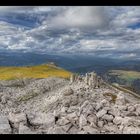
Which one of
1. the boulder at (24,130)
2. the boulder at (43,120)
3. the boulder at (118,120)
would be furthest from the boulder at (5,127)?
the boulder at (118,120)

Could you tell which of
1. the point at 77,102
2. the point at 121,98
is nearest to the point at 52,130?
the point at 121,98

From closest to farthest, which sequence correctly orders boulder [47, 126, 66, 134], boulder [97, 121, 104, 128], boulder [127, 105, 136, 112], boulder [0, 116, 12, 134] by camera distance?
boulder [0, 116, 12, 134] < boulder [47, 126, 66, 134] < boulder [97, 121, 104, 128] < boulder [127, 105, 136, 112]

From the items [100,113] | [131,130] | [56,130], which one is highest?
[100,113]

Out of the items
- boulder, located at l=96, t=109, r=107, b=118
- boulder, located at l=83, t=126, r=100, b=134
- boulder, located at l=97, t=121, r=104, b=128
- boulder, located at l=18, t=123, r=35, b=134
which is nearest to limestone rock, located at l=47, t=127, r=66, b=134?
boulder, located at l=18, t=123, r=35, b=134

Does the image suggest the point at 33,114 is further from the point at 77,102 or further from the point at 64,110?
the point at 77,102

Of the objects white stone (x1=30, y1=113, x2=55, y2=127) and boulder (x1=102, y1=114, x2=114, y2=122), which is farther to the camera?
boulder (x1=102, y1=114, x2=114, y2=122)

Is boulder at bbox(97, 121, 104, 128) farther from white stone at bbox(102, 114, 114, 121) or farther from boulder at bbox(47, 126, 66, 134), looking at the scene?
boulder at bbox(47, 126, 66, 134)

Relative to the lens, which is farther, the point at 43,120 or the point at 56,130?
the point at 43,120

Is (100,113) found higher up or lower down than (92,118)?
higher up

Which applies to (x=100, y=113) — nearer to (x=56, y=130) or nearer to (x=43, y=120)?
(x=43, y=120)

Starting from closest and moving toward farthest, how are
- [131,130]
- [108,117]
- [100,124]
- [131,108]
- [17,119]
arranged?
1. [131,130]
2. [17,119]
3. [100,124]
4. [108,117]
5. [131,108]

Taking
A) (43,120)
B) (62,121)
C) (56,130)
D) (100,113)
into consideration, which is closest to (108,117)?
(100,113)

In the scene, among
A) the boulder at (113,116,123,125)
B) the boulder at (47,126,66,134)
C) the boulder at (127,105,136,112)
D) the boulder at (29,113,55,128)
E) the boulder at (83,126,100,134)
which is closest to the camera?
the boulder at (47,126,66,134)

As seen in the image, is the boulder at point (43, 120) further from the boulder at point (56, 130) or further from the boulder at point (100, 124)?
the boulder at point (100, 124)
